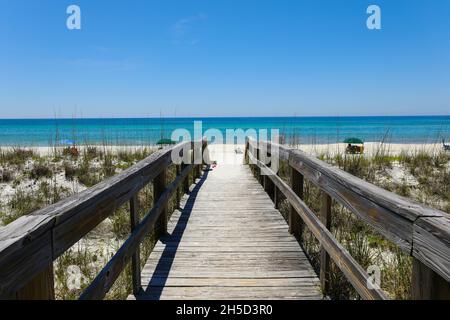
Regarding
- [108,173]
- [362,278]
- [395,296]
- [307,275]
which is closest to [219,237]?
[307,275]

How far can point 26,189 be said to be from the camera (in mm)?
7281

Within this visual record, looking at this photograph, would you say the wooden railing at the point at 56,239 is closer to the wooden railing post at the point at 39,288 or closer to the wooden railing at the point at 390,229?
the wooden railing post at the point at 39,288

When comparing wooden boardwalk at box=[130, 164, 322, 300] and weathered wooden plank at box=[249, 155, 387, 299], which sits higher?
weathered wooden plank at box=[249, 155, 387, 299]

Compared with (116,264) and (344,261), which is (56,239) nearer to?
(116,264)

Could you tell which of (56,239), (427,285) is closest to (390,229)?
Result: (427,285)

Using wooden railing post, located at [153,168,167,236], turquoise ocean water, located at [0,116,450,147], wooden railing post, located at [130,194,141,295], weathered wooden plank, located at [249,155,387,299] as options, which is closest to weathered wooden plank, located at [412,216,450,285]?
weathered wooden plank, located at [249,155,387,299]

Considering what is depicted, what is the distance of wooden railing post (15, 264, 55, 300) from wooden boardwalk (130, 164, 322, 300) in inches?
58.9

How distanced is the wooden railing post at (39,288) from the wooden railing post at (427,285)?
5.12 feet

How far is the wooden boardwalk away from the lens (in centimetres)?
295

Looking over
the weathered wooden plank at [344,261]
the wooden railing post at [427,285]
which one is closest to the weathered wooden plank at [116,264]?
the weathered wooden plank at [344,261]

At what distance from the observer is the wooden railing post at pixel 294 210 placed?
4.14m

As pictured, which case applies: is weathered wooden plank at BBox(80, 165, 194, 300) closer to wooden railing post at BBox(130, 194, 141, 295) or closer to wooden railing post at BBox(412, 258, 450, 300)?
wooden railing post at BBox(130, 194, 141, 295)
